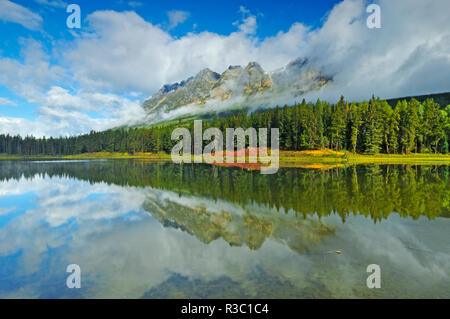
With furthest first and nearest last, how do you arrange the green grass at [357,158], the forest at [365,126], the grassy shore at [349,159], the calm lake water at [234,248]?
the forest at [365,126] → the green grass at [357,158] → the grassy shore at [349,159] → the calm lake water at [234,248]

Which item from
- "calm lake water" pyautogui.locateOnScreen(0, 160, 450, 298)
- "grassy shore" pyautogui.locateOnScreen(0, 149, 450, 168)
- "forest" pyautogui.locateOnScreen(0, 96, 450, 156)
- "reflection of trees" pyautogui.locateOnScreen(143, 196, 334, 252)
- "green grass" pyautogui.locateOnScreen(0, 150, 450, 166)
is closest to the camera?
"calm lake water" pyautogui.locateOnScreen(0, 160, 450, 298)

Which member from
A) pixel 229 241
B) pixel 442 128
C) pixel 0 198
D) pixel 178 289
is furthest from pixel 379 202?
pixel 442 128

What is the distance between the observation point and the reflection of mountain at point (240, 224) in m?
10.4

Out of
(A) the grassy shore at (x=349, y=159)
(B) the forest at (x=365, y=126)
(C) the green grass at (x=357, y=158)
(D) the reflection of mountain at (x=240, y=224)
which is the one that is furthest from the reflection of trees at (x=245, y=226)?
(B) the forest at (x=365, y=126)

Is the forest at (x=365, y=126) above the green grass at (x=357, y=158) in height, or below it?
above

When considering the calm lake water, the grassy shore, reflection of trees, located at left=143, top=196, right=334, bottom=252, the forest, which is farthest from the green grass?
reflection of trees, located at left=143, top=196, right=334, bottom=252

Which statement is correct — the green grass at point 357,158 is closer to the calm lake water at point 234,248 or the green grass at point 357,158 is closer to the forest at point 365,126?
the forest at point 365,126

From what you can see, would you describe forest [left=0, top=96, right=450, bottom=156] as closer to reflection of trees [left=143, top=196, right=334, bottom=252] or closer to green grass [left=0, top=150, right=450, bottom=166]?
green grass [left=0, top=150, right=450, bottom=166]

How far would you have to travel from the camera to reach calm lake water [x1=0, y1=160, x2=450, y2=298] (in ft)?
22.4

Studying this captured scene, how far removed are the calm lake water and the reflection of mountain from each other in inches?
2.0

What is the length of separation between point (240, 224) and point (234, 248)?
2.93 m

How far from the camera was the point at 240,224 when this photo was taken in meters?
12.6

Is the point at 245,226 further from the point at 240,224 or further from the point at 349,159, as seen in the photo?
the point at 349,159

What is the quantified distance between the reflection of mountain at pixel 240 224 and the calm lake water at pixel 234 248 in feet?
0.17
